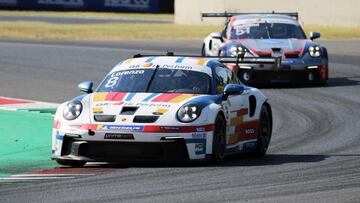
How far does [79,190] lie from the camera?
9.66 metres

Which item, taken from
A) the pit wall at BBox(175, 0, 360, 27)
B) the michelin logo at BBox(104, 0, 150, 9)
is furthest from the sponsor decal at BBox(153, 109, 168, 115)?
the michelin logo at BBox(104, 0, 150, 9)

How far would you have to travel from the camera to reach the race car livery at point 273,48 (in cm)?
2161

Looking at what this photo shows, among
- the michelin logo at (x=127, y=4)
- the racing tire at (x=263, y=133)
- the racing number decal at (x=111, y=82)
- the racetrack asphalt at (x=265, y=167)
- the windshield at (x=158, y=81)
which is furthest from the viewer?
the michelin logo at (x=127, y=4)

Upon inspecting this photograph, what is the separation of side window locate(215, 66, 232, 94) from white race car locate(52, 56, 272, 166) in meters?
0.02

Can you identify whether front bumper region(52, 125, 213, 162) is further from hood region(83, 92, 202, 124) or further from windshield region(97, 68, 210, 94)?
windshield region(97, 68, 210, 94)

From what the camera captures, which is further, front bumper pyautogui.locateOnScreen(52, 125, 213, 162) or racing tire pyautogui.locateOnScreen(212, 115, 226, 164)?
racing tire pyautogui.locateOnScreen(212, 115, 226, 164)

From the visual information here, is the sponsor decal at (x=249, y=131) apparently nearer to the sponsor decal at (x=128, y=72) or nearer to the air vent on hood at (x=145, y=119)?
the sponsor decal at (x=128, y=72)

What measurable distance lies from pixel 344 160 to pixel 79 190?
11.5 feet

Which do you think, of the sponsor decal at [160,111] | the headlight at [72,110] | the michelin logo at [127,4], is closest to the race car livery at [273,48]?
the headlight at [72,110]

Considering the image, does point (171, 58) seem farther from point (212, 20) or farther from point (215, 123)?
point (212, 20)

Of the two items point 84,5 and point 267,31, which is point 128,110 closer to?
point 267,31

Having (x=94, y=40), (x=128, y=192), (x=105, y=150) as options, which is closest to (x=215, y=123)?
(x=105, y=150)

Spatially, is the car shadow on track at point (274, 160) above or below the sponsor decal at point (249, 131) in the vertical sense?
below

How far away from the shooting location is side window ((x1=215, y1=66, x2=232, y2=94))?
40.9 feet
